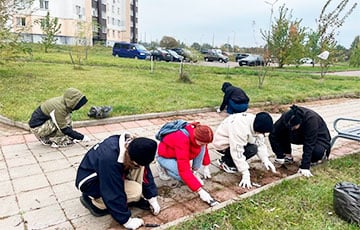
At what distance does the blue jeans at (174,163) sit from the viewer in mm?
3105

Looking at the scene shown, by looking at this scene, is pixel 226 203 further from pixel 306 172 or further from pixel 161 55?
pixel 161 55

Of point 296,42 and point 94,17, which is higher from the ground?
point 94,17

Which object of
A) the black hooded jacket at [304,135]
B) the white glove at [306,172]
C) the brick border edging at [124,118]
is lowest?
the white glove at [306,172]

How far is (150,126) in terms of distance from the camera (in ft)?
18.6

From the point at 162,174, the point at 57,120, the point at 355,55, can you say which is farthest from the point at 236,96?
the point at 355,55

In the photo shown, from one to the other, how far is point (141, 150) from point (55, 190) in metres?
1.53

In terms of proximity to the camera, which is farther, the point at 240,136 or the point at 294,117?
the point at 294,117

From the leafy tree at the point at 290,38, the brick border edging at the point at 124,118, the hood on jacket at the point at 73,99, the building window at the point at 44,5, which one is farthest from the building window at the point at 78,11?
the hood on jacket at the point at 73,99

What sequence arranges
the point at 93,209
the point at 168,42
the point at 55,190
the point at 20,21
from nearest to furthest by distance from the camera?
the point at 93,209 → the point at 55,190 → the point at 20,21 → the point at 168,42

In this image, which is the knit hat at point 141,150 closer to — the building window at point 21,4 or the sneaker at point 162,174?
the sneaker at point 162,174

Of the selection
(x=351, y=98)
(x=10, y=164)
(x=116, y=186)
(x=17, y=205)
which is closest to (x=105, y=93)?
(x=10, y=164)

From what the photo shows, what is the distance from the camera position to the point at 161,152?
10.4 feet

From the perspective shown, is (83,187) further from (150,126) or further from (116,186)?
(150,126)

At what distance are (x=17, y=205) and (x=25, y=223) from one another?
352 mm
